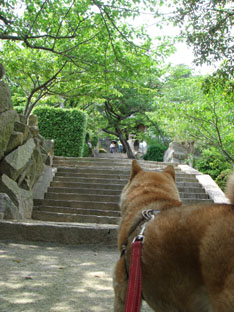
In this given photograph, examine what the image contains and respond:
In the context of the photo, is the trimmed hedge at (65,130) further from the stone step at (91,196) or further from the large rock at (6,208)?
the large rock at (6,208)

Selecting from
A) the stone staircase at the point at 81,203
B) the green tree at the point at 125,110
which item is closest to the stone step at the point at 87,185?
the stone staircase at the point at 81,203

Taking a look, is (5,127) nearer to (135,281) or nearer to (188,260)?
(135,281)

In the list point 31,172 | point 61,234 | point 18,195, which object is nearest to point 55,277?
point 61,234

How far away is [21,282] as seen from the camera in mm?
3445

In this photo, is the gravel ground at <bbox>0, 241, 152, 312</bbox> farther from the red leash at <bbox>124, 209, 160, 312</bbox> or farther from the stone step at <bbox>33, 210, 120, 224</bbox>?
the stone step at <bbox>33, 210, 120, 224</bbox>

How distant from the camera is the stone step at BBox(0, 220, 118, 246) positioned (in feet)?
18.9

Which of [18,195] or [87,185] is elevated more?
[87,185]

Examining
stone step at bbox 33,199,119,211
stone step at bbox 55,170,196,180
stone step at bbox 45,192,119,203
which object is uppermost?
stone step at bbox 55,170,196,180

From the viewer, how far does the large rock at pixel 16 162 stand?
26.1ft

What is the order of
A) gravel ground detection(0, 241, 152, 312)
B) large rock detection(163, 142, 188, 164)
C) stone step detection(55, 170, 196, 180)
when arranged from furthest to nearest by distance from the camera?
large rock detection(163, 142, 188, 164) < stone step detection(55, 170, 196, 180) < gravel ground detection(0, 241, 152, 312)

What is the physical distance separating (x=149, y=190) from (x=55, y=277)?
2.07 meters

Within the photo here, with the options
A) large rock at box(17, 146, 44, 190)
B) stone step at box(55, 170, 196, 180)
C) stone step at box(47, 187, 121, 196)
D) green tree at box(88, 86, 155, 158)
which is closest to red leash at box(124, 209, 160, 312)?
large rock at box(17, 146, 44, 190)

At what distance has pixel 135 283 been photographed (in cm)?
155

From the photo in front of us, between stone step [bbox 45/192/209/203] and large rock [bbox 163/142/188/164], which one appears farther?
large rock [bbox 163/142/188/164]
